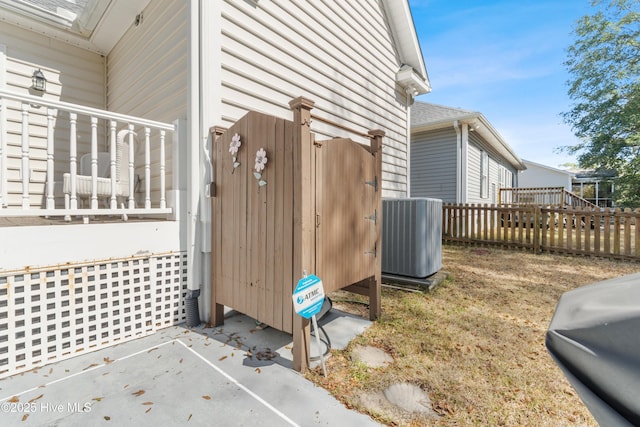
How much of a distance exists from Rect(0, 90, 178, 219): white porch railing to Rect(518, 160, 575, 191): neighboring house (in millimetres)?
28891

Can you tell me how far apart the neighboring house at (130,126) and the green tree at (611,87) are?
40.2ft

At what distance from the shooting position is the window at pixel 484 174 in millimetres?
12289

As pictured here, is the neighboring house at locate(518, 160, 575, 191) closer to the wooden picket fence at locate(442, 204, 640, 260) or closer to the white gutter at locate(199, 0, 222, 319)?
the wooden picket fence at locate(442, 204, 640, 260)

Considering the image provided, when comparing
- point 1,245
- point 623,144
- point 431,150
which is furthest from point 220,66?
point 623,144

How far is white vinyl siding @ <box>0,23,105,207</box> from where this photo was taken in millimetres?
4055

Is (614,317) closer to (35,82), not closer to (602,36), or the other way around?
(35,82)

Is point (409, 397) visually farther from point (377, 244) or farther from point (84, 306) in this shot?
point (84, 306)

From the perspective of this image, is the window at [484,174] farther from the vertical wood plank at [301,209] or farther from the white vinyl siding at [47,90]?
the white vinyl siding at [47,90]

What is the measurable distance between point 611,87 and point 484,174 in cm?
584

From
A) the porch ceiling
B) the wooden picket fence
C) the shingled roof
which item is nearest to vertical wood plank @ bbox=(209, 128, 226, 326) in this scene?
the porch ceiling

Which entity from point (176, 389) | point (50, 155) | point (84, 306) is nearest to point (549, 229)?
point (176, 389)

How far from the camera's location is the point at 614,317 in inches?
34.4

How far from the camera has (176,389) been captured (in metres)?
1.96

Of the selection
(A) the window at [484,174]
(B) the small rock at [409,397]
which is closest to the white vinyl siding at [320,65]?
(B) the small rock at [409,397]
